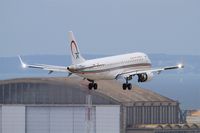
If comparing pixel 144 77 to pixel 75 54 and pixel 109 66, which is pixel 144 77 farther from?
pixel 75 54

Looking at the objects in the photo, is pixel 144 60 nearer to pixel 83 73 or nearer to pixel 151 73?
pixel 151 73

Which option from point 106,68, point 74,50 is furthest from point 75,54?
point 106,68

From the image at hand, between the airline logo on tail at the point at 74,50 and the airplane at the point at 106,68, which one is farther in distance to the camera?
the airline logo on tail at the point at 74,50

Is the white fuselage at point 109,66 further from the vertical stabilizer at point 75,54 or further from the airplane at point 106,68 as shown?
the vertical stabilizer at point 75,54

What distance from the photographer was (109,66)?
182250 mm

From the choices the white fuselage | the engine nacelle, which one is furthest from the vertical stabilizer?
the engine nacelle

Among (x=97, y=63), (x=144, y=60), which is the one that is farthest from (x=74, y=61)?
(x=144, y=60)

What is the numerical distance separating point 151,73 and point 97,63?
10815mm

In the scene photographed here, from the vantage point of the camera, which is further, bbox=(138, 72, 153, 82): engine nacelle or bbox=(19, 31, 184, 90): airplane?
bbox=(138, 72, 153, 82): engine nacelle

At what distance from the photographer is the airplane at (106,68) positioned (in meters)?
178

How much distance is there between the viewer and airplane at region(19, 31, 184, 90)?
Answer: 178m

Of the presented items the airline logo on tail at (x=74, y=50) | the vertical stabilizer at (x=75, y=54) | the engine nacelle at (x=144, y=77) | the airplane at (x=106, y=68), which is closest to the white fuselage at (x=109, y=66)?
the airplane at (x=106, y=68)

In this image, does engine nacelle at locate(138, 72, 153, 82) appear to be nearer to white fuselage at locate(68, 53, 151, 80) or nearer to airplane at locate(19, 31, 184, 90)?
airplane at locate(19, 31, 184, 90)

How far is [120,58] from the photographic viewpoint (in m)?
186
